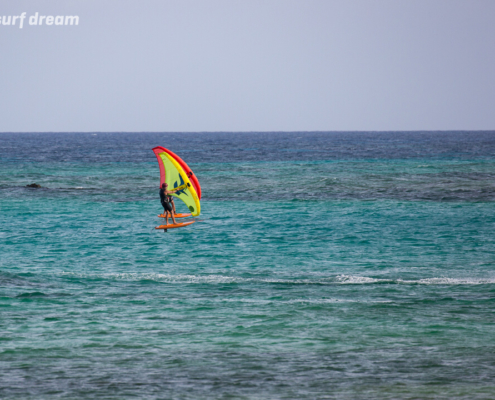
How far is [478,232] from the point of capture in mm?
30641

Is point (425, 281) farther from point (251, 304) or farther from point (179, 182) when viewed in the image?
point (179, 182)

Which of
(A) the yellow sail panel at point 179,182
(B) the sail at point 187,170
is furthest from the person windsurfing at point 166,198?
(B) the sail at point 187,170

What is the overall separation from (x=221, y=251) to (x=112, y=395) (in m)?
15.1

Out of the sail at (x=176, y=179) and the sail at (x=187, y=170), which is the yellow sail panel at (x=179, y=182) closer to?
the sail at (x=176, y=179)

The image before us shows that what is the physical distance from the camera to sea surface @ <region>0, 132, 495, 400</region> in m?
12.8

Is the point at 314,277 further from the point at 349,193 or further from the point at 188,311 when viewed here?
the point at 349,193

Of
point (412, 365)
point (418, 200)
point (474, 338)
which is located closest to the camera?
point (412, 365)

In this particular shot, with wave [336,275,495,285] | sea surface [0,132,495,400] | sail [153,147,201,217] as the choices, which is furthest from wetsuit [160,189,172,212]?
wave [336,275,495,285]

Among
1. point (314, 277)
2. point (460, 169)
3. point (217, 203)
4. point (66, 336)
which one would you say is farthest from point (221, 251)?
point (460, 169)

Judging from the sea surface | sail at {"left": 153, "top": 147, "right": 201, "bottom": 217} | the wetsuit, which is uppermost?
sail at {"left": 153, "top": 147, "right": 201, "bottom": 217}

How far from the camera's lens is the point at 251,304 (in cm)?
1831

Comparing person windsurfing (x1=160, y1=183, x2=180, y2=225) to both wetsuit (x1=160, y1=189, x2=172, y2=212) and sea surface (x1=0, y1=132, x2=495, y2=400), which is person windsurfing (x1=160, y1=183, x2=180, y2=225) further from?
sea surface (x1=0, y1=132, x2=495, y2=400)

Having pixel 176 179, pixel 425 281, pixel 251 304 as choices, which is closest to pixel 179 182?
pixel 176 179

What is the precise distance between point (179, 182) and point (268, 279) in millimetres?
9378
